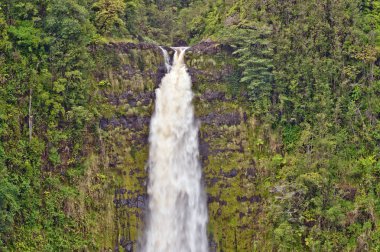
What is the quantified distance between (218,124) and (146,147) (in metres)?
4.20

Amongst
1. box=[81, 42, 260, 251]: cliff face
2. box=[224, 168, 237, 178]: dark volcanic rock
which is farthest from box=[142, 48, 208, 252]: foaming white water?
box=[224, 168, 237, 178]: dark volcanic rock

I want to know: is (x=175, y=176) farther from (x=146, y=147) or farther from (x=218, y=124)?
(x=218, y=124)

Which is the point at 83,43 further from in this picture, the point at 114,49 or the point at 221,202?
the point at 221,202

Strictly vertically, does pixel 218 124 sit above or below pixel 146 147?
above

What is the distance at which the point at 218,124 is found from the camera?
1177 inches

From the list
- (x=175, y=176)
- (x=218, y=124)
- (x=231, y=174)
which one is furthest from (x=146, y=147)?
(x=231, y=174)

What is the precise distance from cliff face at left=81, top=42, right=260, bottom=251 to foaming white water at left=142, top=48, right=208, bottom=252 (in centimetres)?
43

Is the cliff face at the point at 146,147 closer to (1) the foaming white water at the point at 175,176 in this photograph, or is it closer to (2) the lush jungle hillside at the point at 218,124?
(2) the lush jungle hillside at the point at 218,124

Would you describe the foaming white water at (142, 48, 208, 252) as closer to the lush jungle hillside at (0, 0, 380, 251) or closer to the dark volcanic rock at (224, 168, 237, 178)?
the lush jungle hillside at (0, 0, 380, 251)

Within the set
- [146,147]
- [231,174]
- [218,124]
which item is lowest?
[231,174]

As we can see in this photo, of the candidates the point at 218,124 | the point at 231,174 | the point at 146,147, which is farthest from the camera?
the point at 218,124

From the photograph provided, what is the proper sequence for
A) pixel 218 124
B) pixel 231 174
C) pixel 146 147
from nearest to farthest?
pixel 231 174 → pixel 146 147 → pixel 218 124

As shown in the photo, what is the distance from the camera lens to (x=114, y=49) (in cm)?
3044

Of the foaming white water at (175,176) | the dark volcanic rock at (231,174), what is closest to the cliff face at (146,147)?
the dark volcanic rock at (231,174)
